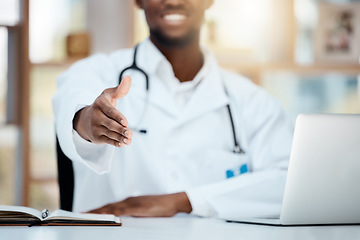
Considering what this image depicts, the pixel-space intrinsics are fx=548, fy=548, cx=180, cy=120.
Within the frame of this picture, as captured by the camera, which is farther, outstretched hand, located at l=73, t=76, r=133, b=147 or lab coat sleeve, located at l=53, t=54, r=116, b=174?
lab coat sleeve, located at l=53, t=54, r=116, b=174

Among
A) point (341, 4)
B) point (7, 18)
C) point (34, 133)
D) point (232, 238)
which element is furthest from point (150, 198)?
point (341, 4)

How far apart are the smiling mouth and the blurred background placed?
3.89 feet

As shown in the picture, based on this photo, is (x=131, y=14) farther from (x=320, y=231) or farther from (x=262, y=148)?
(x=320, y=231)

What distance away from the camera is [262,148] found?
1726mm

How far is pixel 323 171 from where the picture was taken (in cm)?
107

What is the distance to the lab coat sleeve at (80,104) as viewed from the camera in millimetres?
1336

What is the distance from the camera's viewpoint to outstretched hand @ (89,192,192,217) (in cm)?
140

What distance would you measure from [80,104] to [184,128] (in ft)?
1.54

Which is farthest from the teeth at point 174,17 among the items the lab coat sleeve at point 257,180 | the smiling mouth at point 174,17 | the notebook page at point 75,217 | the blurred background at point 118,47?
the blurred background at point 118,47

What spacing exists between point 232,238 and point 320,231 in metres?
0.20

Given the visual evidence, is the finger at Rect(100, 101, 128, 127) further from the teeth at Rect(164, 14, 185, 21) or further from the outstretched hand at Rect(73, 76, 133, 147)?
the teeth at Rect(164, 14, 185, 21)

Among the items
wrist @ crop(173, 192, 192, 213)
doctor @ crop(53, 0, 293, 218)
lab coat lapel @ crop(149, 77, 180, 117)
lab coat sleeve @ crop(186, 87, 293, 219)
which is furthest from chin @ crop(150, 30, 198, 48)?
wrist @ crop(173, 192, 192, 213)

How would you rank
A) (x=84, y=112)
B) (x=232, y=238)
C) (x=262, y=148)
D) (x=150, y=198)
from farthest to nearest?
(x=262, y=148) → (x=150, y=198) → (x=84, y=112) → (x=232, y=238)

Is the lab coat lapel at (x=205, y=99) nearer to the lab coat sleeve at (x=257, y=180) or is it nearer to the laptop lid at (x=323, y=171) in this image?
the lab coat sleeve at (x=257, y=180)
